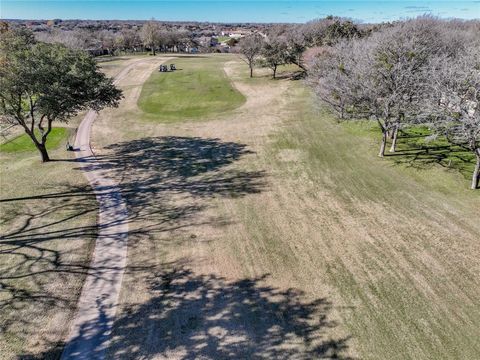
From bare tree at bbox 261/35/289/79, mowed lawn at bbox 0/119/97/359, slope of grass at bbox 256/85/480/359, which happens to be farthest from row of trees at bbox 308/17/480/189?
mowed lawn at bbox 0/119/97/359

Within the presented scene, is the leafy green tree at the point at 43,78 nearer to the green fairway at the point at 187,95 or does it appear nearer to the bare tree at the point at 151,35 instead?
the green fairway at the point at 187,95

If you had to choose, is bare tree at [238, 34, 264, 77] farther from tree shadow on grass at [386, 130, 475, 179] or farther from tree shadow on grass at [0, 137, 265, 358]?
tree shadow on grass at [386, 130, 475, 179]

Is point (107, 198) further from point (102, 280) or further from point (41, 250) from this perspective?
point (102, 280)

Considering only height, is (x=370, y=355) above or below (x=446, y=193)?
below

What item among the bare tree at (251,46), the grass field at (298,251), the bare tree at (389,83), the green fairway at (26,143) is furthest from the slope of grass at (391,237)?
the bare tree at (251,46)

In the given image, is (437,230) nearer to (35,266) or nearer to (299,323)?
(299,323)

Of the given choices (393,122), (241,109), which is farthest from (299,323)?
(241,109)

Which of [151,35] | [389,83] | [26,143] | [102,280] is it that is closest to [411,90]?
[389,83]
